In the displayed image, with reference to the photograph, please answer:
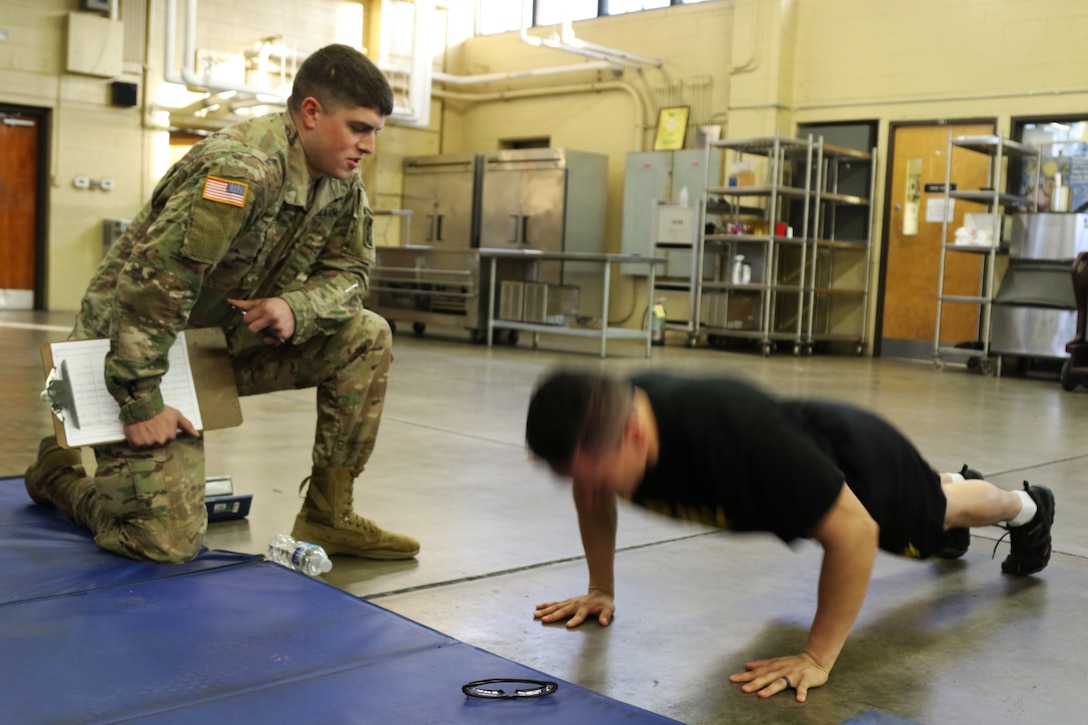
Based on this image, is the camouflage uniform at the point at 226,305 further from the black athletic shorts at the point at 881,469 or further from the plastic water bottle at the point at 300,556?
the black athletic shorts at the point at 881,469

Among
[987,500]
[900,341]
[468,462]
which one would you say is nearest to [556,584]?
[987,500]

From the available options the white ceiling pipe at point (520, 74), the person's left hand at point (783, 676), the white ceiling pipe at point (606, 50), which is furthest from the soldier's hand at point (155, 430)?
the white ceiling pipe at point (520, 74)

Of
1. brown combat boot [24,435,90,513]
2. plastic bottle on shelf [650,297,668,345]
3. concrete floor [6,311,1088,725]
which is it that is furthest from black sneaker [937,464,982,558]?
plastic bottle on shelf [650,297,668,345]

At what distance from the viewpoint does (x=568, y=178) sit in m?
12.5

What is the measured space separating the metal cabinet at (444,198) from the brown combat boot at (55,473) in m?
11.1

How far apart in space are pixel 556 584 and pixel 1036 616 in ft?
3.48

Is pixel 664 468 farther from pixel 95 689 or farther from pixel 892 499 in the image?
pixel 95 689

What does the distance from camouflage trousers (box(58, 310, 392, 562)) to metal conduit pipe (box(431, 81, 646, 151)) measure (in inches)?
413

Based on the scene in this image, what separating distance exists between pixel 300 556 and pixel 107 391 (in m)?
0.56

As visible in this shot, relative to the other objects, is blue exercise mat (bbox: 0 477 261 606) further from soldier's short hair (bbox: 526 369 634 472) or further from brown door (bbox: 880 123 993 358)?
brown door (bbox: 880 123 993 358)

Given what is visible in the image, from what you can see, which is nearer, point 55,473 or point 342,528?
point 342,528

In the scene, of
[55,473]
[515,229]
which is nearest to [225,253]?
[55,473]

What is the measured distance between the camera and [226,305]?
2586mm

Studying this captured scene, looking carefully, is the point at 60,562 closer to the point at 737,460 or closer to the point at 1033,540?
the point at 737,460
